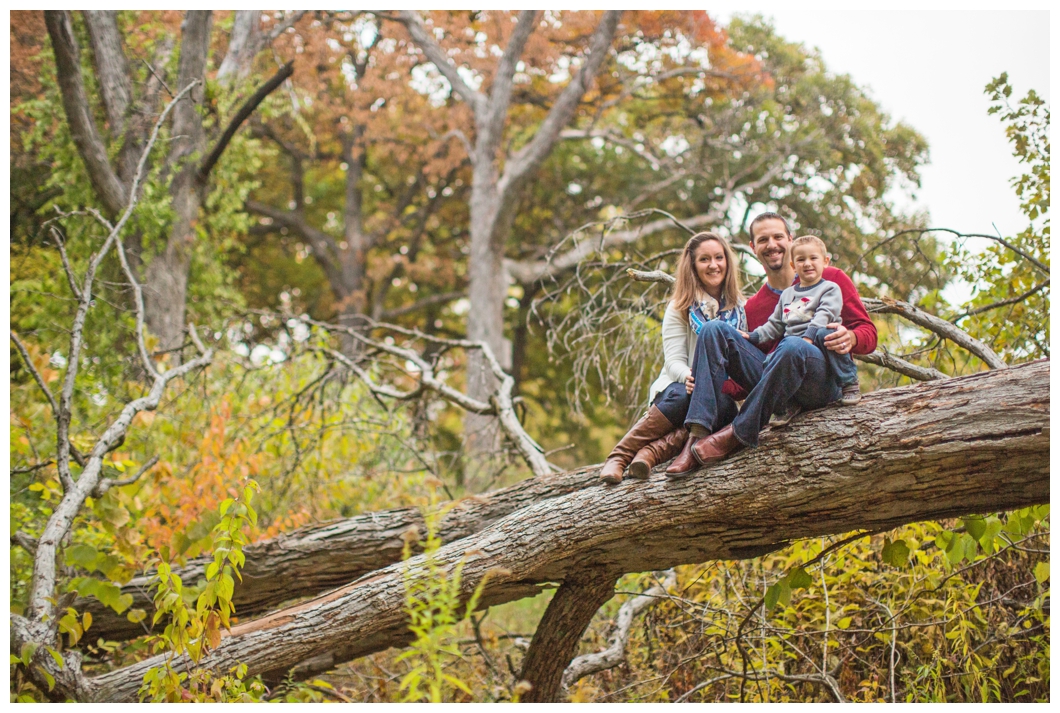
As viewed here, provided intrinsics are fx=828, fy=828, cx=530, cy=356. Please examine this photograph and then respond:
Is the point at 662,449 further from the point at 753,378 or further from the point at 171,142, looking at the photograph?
the point at 171,142

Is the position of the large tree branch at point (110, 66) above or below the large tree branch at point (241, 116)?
above

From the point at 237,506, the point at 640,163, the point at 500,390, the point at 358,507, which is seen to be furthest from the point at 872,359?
the point at 640,163

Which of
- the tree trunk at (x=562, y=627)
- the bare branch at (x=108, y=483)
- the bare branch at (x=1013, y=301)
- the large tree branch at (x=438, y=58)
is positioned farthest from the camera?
the large tree branch at (x=438, y=58)

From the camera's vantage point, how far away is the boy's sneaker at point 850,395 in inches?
114

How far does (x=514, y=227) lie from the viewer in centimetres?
1647

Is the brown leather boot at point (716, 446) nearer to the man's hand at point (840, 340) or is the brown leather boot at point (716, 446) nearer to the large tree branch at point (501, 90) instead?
the man's hand at point (840, 340)

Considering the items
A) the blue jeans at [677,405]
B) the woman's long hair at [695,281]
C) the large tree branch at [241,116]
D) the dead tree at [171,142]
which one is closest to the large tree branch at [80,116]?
the dead tree at [171,142]

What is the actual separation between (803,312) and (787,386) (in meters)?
0.32

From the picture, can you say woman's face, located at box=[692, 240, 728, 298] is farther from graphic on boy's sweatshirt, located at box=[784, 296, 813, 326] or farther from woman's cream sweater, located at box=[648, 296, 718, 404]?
graphic on boy's sweatshirt, located at box=[784, 296, 813, 326]

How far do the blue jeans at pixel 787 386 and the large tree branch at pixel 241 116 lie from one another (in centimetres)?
656

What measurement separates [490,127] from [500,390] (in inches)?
305

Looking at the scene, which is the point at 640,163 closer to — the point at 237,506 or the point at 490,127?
the point at 490,127

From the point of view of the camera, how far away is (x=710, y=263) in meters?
3.30

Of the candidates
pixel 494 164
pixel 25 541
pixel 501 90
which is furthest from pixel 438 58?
pixel 25 541
